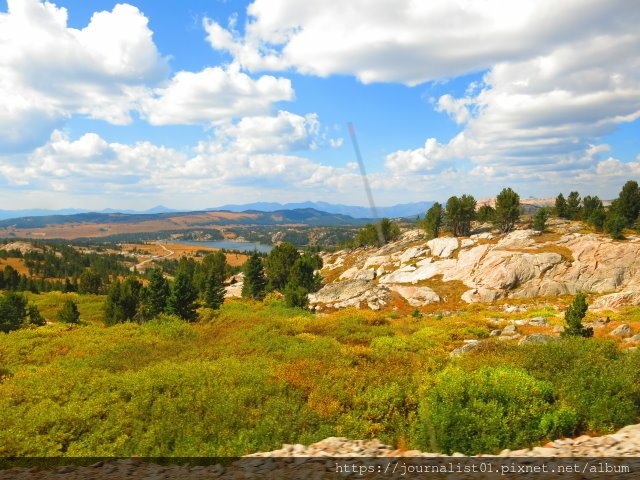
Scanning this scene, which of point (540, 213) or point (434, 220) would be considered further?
point (434, 220)

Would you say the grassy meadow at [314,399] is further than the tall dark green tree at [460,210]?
No

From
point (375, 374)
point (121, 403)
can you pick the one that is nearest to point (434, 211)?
point (375, 374)

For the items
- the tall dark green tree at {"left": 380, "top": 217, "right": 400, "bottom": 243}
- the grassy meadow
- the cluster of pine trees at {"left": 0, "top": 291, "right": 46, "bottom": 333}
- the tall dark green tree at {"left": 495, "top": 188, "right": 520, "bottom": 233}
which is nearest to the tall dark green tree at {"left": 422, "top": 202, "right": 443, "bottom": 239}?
the tall dark green tree at {"left": 380, "top": 217, "right": 400, "bottom": 243}

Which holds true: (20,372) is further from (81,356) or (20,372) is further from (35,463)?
(35,463)

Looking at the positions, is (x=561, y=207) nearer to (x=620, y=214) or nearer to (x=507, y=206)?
(x=620, y=214)

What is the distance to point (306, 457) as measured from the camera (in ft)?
38.2

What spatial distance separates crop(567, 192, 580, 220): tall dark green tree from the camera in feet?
360

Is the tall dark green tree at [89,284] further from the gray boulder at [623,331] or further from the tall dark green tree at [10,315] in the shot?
the gray boulder at [623,331]

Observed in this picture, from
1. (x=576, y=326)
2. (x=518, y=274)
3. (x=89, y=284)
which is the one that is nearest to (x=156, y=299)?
(x=576, y=326)

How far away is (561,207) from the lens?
372ft

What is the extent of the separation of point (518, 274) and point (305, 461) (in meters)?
66.8

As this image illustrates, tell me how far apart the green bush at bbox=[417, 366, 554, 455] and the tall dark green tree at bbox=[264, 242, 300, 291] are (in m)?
71.4

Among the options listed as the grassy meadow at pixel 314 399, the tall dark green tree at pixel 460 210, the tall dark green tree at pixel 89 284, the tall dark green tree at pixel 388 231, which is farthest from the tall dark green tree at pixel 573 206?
the tall dark green tree at pixel 89 284

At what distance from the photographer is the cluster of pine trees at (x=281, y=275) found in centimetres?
7319
